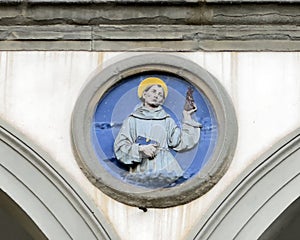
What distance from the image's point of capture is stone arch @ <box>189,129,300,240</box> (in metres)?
6.47

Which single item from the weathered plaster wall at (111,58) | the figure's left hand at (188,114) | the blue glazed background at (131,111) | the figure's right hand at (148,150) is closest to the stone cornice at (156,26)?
the weathered plaster wall at (111,58)

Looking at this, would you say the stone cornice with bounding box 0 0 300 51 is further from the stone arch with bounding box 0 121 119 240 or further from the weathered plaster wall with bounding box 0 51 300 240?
the stone arch with bounding box 0 121 119 240

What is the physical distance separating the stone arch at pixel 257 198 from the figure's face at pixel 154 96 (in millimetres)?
548

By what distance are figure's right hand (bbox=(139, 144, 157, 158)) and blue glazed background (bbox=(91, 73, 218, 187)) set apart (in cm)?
10

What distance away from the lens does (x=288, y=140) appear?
21.6 feet

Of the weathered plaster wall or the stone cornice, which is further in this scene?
the stone cornice

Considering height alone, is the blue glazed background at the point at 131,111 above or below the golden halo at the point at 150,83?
below

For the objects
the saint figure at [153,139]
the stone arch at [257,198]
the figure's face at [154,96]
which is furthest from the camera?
the figure's face at [154,96]

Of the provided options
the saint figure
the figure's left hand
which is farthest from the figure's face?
the figure's left hand

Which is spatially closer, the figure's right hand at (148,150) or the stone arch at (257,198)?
the stone arch at (257,198)

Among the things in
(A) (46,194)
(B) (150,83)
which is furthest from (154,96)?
(A) (46,194)

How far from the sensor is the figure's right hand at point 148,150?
658 centimetres

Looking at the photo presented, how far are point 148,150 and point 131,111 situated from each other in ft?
0.76

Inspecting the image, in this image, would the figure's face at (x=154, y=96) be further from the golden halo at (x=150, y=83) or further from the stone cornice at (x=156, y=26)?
the stone cornice at (x=156, y=26)
